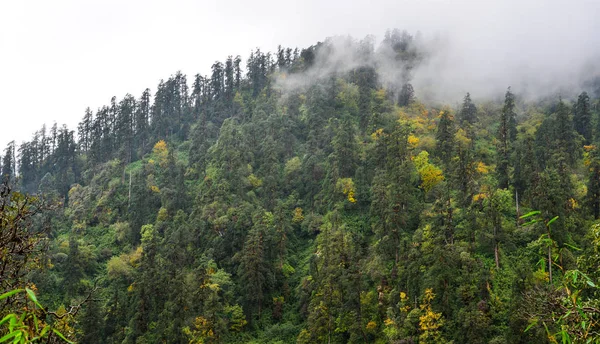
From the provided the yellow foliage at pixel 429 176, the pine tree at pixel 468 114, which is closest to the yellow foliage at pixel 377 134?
the yellow foliage at pixel 429 176

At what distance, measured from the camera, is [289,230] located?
2031 inches

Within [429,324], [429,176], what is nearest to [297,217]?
[429,176]

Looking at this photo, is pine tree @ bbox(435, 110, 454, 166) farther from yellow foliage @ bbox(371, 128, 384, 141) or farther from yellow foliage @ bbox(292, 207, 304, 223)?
yellow foliage @ bbox(292, 207, 304, 223)

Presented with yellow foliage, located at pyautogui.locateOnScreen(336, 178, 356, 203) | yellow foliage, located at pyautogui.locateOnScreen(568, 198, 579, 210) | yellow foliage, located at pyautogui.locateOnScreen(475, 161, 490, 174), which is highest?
yellow foliage, located at pyautogui.locateOnScreen(475, 161, 490, 174)

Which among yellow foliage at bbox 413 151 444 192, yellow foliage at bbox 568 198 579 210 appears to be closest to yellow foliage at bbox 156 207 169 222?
yellow foliage at bbox 413 151 444 192

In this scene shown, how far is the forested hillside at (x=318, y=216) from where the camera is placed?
3142cm

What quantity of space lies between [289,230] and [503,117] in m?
31.3

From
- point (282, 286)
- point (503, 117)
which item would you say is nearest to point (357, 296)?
point (282, 286)

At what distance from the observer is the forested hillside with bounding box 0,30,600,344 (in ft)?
103

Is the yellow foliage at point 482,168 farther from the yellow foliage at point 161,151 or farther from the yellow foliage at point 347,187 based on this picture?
the yellow foliage at point 161,151

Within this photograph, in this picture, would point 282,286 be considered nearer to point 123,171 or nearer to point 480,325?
point 480,325

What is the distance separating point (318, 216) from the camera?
174ft

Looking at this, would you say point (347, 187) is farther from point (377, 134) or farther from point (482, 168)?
point (482, 168)

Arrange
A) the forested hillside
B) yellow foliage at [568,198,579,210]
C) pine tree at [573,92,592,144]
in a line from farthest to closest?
pine tree at [573,92,592,144], yellow foliage at [568,198,579,210], the forested hillside
